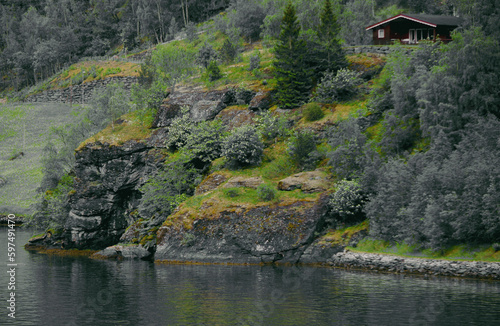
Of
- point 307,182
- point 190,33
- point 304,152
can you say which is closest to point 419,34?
point 304,152

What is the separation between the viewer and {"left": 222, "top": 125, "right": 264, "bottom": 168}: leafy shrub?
62875mm

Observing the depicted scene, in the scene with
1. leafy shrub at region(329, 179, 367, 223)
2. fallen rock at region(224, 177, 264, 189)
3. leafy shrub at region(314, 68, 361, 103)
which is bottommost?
leafy shrub at region(329, 179, 367, 223)

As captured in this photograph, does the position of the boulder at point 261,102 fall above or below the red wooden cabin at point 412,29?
below

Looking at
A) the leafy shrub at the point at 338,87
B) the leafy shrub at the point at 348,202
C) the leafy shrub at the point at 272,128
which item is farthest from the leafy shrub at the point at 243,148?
the leafy shrub at the point at 348,202

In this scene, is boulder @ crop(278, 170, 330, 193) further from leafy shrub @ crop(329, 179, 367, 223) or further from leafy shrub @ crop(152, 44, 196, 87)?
leafy shrub @ crop(152, 44, 196, 87)

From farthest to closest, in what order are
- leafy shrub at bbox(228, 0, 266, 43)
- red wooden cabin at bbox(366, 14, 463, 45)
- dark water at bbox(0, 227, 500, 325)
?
leafy shrub at bbox(228, 0, 266, 43) → red wooden cabin at bbox(366, 14, 463, 45) → dark water at bbox(0, 227, 500, 325)

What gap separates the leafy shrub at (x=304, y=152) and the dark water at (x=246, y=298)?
15.9m

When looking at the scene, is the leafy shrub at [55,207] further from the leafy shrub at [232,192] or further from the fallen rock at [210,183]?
the leafy shrub at [232,192]

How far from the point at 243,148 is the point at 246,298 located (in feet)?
99.4

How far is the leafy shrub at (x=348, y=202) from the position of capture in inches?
2057

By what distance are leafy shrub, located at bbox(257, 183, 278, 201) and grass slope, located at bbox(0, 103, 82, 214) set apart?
6429cm

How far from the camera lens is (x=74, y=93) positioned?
150 metres

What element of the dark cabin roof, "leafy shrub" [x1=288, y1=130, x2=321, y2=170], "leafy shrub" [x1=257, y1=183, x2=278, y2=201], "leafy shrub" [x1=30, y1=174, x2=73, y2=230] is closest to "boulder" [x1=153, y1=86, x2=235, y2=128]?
"leafy shrub" [x1=30, y1=174, x2=73, y2=230]

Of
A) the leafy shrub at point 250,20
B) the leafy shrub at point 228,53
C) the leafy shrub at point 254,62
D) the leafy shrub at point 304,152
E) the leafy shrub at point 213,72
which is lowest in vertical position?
the leafy shrub at point 304,152
